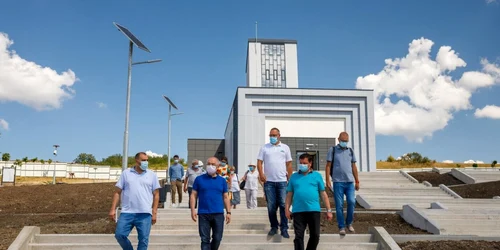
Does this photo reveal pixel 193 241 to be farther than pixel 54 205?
No

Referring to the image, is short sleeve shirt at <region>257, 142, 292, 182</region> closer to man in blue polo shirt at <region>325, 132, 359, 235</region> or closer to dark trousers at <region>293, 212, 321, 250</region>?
man in blue polo shirt at <region>325, 132, 359, 235</region>

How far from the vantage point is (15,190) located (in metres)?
23.5

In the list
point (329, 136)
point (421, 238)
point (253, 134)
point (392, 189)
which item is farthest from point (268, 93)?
point (421, 238)

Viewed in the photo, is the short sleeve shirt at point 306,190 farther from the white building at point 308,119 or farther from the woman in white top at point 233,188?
the white building at point 308,119

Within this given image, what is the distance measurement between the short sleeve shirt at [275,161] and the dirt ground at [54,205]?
19.3ft

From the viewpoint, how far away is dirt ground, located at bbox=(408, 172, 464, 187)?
26.6m

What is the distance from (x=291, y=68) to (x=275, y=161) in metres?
39.6

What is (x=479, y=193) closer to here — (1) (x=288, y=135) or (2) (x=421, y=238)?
(2) (x=421, y=238)

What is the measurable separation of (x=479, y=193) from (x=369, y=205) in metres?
Result: 7.84

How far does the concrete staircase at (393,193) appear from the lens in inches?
707

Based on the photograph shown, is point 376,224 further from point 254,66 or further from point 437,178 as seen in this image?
point 254,66

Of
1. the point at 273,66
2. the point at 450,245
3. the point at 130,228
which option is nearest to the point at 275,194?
the point at 130,228

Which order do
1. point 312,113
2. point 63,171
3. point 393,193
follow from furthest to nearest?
point 63,171 → point 312,113 → point 393,193

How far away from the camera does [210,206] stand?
266 inches
